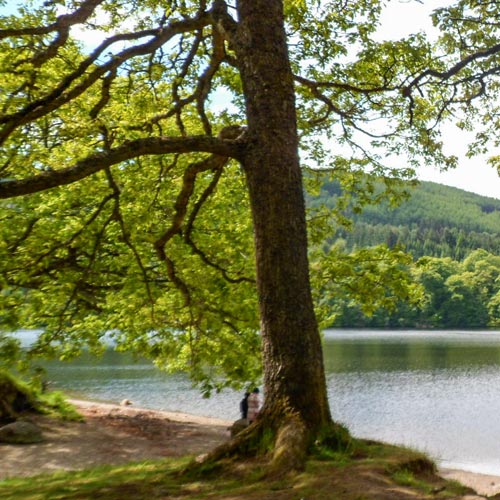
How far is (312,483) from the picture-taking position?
4.86 metres

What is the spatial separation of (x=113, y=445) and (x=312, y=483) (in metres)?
11.6

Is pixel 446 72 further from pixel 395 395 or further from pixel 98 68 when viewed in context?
pixel 395 395

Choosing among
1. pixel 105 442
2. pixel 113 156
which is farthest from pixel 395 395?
pixel 113 156

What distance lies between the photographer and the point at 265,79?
6340 mm

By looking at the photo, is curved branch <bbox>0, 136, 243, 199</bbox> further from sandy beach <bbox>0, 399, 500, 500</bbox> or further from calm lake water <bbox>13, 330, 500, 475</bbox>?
calm lake water <bbox>13, 330, 500, 475</bbox>

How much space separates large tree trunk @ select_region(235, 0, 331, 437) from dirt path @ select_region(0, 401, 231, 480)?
736 cm

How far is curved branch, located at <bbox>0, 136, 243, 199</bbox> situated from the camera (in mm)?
5559

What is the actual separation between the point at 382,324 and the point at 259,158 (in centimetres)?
11085

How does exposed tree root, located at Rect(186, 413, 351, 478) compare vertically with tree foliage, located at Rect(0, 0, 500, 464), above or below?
below

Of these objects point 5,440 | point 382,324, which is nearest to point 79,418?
point 5,440

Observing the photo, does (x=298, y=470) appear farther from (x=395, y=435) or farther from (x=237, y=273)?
(x=395, y=435)

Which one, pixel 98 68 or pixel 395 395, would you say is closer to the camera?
pixel 98 68

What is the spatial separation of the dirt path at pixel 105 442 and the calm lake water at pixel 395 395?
7.33 feet

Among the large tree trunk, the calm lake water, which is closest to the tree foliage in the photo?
the large tree trunk
